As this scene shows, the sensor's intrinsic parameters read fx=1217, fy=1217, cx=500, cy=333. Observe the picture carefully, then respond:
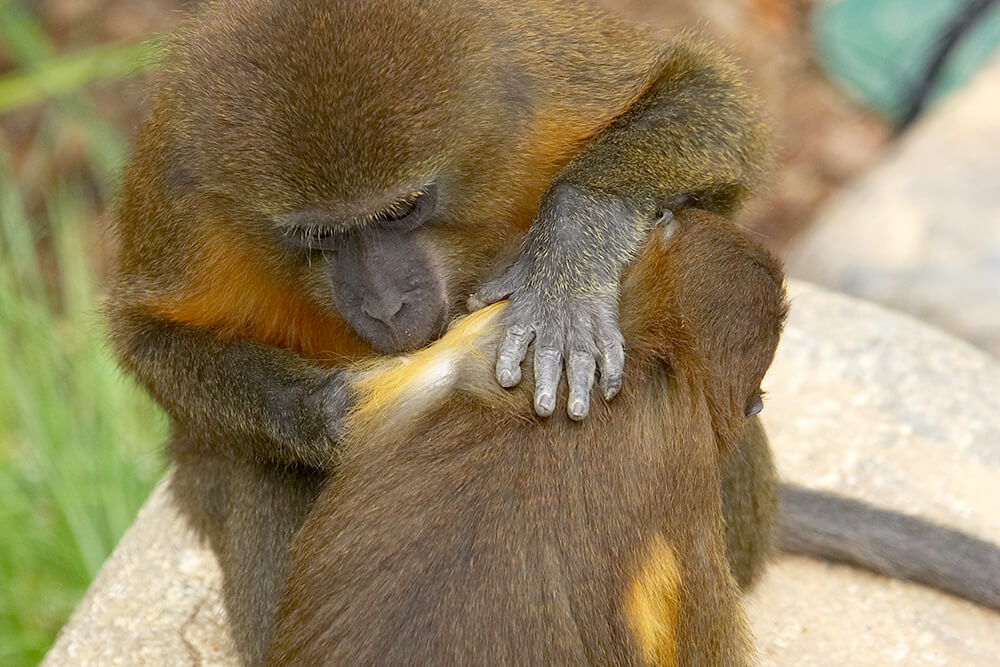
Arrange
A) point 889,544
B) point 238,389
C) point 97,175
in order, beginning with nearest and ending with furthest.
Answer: point 238,389 < point 889,544 < point 97,175

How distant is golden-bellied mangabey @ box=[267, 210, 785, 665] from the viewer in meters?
3.00

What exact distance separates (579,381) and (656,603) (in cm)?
61

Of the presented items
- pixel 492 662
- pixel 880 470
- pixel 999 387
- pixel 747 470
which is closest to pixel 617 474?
pixel 492 662

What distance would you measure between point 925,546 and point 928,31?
5.89m

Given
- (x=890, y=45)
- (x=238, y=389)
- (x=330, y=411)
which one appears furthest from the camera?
(x=890, y=45)

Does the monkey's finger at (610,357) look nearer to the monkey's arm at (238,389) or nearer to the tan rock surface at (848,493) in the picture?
the monkey's arm at (238,389)

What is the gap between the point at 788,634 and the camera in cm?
447

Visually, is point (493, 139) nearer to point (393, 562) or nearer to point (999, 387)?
point (393, 562)

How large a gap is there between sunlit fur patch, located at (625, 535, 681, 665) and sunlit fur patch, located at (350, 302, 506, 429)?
2.30ft

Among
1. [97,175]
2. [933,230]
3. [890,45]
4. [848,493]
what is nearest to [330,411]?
[848,493]

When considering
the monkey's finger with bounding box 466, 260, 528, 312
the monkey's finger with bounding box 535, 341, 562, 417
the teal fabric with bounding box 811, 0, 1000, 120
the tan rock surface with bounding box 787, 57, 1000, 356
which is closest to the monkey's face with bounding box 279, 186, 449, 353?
the monkey's finger with bounding box 466, 260, 528, 312

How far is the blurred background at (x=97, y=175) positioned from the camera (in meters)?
6.16

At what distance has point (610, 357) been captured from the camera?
3.29 m

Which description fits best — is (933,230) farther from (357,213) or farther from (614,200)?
(357,213)
